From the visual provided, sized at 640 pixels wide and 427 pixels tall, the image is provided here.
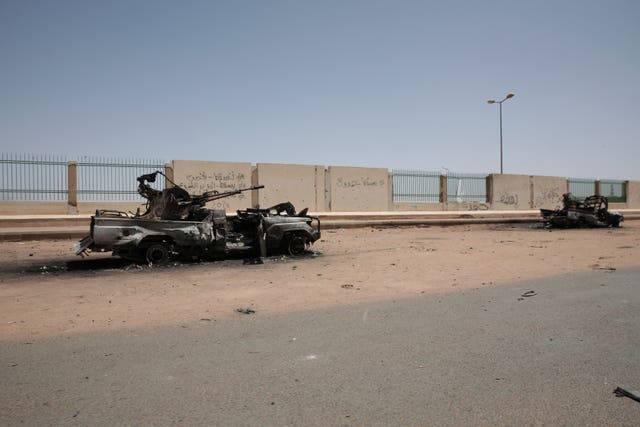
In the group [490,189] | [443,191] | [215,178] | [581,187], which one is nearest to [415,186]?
[443,191]

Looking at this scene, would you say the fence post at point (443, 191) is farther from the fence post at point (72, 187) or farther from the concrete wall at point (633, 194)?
the concrete wall at point (633, 194)

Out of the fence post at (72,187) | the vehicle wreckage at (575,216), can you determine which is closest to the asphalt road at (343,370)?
the fence post at (72,187)

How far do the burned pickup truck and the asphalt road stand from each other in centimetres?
449

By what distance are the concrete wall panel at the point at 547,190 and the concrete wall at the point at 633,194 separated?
28.0ft

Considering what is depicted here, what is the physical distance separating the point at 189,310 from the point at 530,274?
575cm

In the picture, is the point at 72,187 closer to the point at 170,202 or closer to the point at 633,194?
the point at 170,202

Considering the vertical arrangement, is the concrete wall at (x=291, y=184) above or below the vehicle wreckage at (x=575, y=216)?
above

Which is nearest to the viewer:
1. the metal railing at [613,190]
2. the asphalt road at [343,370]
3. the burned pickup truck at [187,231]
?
the asphalt road at [343,370]

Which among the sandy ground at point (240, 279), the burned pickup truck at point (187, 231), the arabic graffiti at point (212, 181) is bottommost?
Answer: the sandy ground at point (240, 279)

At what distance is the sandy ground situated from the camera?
17.3ft

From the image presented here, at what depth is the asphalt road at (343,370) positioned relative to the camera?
9.01 feet

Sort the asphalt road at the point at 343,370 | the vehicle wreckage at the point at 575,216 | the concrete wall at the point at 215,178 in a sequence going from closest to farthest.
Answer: the asphalt road at the point at 343,370 < the vehicle wreckage at the point at 575,216 < the concrete wall at the point at 215,178

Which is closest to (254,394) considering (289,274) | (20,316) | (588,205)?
(20,316)

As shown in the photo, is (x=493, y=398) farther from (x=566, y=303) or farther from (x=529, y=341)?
(x=566, y=303)
